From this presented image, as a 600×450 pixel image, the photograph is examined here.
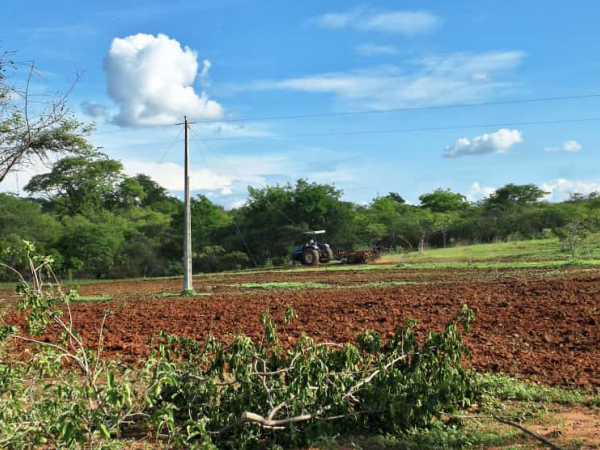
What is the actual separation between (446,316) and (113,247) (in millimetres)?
32281

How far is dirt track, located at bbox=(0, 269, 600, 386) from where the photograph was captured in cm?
790

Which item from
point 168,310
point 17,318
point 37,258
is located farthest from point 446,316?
point 17,318

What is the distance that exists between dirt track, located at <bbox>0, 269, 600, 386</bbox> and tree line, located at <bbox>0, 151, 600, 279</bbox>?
23029 mm

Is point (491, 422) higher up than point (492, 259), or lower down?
lower down

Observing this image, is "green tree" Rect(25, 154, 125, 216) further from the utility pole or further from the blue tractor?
the utility pole

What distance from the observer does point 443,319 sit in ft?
35.3

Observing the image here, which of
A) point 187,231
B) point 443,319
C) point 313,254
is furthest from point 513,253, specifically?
point 443,319

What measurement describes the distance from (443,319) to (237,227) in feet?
102

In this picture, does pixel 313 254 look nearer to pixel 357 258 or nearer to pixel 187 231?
pixel 357 258

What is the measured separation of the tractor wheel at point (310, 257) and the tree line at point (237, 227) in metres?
4.99

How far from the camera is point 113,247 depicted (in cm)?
3969

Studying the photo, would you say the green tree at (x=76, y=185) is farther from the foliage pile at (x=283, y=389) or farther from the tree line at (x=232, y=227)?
the foliage pile at (x=283, y=389)

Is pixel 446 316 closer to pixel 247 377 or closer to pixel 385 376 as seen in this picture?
pixel 385 376

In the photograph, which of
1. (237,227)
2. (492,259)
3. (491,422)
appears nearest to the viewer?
(491,422)
